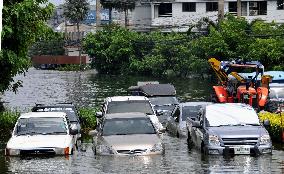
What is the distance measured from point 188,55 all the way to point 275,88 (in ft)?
160

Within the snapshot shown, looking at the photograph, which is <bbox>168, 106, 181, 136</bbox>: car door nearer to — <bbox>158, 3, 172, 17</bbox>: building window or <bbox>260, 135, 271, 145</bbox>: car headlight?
<bbox>260, 135, 271, 145</bbox>: car headlight

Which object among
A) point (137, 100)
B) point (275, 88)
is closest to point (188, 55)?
point (275, 88)

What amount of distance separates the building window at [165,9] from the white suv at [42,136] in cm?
8192

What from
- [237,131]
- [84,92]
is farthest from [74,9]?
[237,131]

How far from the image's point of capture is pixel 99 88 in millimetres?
80500

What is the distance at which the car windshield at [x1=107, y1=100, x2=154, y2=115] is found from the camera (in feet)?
93.9

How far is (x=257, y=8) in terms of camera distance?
102 m

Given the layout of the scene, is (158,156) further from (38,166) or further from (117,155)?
(38,166)

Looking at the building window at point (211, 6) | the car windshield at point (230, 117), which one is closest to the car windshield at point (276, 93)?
the car windshield at point (230, 117)

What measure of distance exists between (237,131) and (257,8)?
82.7 meters

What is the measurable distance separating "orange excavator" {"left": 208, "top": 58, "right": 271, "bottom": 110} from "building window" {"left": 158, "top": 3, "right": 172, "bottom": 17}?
64.7m

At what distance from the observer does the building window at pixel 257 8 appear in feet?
333

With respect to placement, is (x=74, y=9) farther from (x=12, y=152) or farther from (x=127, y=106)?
(x=12, y=152)

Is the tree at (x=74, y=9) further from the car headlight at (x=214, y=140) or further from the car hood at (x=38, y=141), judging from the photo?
the car headlight at (x=214, y=140)
